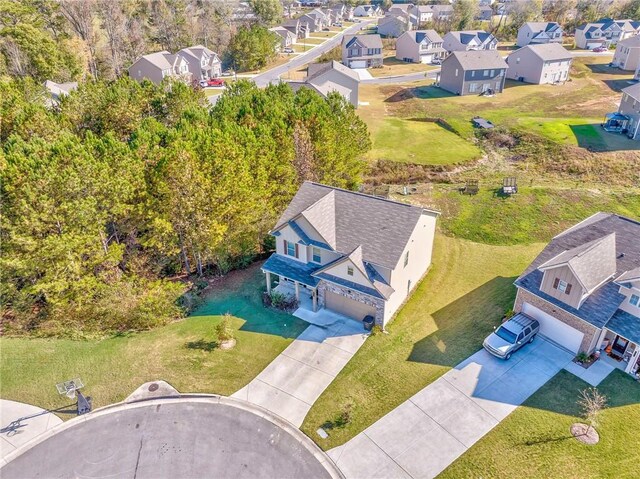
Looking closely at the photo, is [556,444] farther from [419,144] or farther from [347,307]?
[419,144]

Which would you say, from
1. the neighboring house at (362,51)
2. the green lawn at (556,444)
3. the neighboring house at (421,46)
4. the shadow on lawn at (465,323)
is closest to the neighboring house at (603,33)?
the neighboring house at (421,46)

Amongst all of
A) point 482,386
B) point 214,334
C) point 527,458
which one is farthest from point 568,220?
point 214,334

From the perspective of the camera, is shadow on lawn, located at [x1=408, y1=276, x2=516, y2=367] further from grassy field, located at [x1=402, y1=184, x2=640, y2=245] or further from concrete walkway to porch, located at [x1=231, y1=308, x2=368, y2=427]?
grassy field, located at [x1=402, y1=184, x2=640, y2=245]

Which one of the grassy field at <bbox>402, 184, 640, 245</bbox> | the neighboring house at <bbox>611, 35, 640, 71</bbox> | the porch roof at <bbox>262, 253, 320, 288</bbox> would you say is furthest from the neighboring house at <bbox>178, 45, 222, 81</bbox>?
the neighboring house at <bbox>611, 35, 640, 71</bbox>

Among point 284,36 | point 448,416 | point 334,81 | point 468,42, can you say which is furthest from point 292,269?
point 284,36

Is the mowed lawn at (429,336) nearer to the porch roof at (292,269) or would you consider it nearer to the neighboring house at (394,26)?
the porch roof at (292,269)

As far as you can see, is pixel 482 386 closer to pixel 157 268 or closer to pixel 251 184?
pixel 251 184
